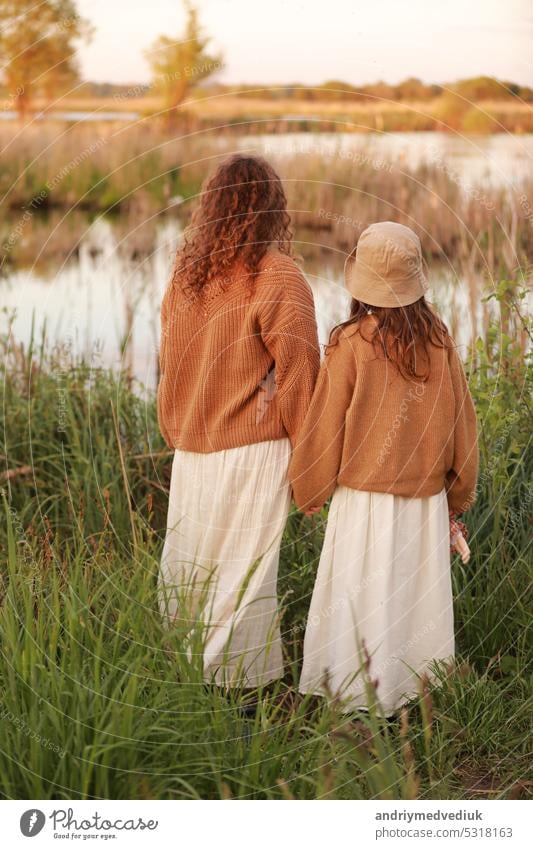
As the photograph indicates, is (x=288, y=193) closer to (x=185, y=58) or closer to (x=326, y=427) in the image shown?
(x=185, y=58)

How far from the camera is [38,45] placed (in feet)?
12.6

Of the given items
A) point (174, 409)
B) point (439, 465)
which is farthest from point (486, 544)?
point (174, 409)

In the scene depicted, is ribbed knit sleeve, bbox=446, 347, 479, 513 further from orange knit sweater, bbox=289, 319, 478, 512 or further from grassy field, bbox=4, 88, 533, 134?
grassy field, bbox=4, 88, 533, 134

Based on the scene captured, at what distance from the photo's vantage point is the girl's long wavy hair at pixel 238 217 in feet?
9.89

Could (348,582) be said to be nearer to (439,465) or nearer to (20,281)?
(439,465)

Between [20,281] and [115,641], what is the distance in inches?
118

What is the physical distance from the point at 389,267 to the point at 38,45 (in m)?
1.84

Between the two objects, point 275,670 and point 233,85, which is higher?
point 233,85

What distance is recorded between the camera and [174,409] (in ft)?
10.9

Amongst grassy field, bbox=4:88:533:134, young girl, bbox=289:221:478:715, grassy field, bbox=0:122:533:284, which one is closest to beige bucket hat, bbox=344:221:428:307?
young girl, bbox=289:221:478:715

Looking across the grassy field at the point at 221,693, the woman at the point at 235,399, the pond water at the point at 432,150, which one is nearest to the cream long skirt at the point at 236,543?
the woman at the point at 235,399

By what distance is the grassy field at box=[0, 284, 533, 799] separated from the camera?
2498 millimetres

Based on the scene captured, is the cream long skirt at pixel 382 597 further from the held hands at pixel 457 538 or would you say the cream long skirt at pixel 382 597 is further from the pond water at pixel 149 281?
the pond water at pixel 149 281

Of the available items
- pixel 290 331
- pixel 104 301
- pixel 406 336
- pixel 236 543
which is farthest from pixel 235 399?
pixel 104 301
